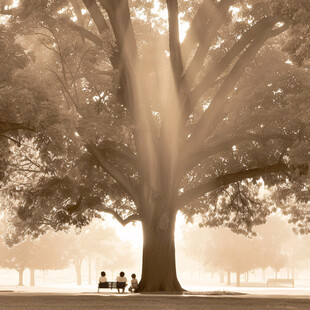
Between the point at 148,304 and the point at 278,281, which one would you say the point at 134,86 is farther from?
the point at 278,281

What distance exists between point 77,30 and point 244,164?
405 inches

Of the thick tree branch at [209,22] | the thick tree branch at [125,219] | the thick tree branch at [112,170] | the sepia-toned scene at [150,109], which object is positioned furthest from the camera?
the thick tree branch at [125,219]

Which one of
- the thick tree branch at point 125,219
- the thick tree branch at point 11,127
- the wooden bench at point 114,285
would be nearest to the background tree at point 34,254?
the thick tree branch at point 125,219

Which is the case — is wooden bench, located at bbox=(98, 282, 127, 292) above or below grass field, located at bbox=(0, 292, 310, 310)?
below

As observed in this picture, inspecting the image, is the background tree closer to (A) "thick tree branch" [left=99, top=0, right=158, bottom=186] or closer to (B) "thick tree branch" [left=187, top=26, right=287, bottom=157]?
(A) "thick tree branch" [left=99, top=0, right=158, bottom=186]

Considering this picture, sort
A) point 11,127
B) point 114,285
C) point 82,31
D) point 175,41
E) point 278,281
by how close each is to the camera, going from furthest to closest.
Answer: point 278,281, point 114,285, point 82,31, point 175,41, point 11,127

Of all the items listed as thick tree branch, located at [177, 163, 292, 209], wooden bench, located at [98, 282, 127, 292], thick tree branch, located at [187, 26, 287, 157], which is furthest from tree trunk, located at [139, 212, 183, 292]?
thick tree branch, located at [187, 26, 287, 157]

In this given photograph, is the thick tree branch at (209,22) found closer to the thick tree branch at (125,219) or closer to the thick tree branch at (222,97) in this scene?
the thick tree branch at (222,97)

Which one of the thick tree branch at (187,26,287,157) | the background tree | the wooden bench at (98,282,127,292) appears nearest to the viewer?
the thick tree branch at (187,26,287,157)

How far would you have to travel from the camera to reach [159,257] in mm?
24812

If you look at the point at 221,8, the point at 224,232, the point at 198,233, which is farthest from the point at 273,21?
the point at 198,233

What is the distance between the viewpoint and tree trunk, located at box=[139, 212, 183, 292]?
2450 centimetres

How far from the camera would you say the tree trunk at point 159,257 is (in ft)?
80.4

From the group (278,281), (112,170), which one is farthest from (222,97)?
(278,281)
